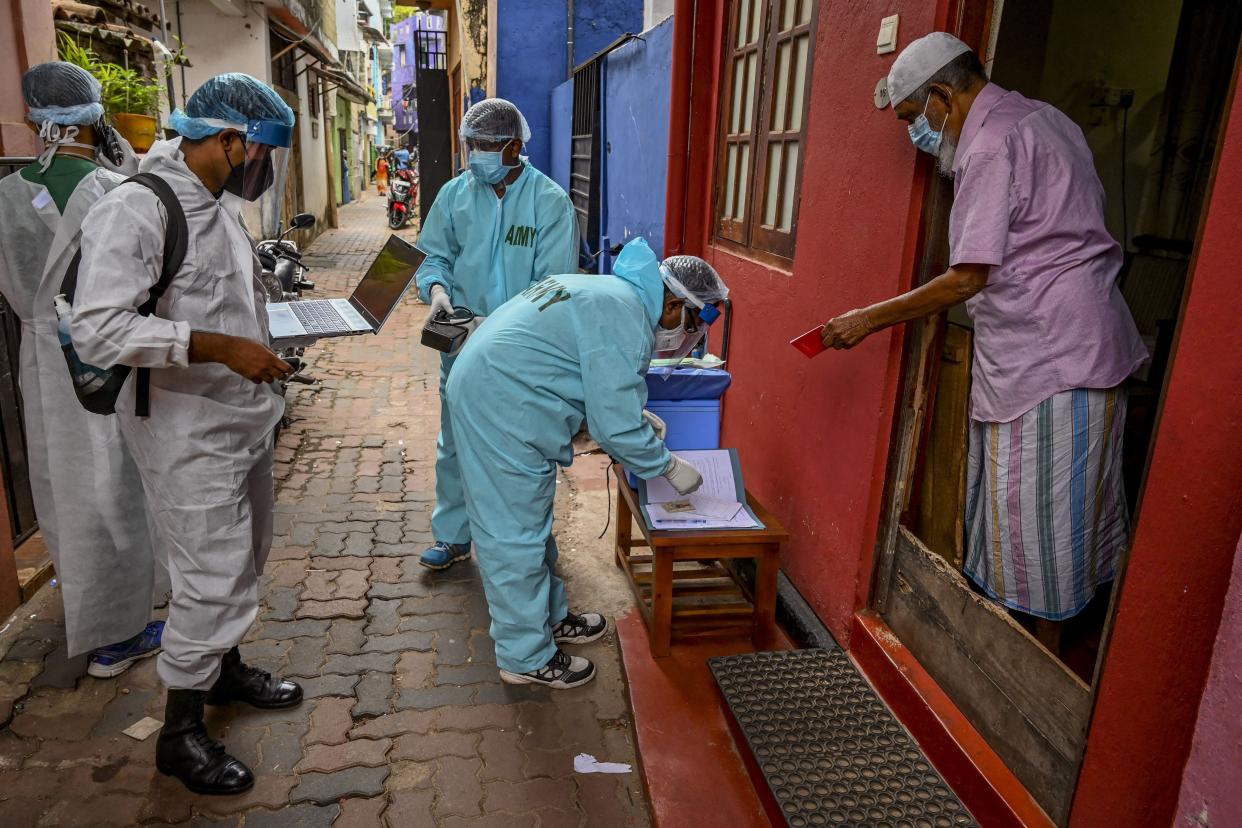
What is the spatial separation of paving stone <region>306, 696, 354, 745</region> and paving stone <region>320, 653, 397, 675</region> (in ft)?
0.56

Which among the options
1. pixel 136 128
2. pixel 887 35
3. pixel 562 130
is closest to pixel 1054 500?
pixel 887 35

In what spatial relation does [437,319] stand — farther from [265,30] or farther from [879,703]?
[265,30]

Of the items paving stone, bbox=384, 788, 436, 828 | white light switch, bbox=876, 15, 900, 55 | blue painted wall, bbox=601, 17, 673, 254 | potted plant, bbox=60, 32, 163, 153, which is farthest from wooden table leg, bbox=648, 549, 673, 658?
potted plant, bbox=60, 32, 163, 153

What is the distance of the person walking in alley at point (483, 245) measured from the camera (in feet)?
12.4

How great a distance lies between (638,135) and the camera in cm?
605

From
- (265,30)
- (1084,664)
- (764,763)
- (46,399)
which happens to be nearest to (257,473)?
(46,399)

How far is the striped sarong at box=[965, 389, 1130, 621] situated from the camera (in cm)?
222

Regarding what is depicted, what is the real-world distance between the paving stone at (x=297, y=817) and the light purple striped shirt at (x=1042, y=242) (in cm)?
231

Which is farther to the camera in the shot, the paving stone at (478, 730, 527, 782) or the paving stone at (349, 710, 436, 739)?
the paving stone at (349, 710, 436, 739)

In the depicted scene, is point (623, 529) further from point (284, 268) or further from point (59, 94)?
point (284, 268)

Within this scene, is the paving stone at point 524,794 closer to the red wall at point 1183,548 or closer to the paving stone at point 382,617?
the paving stone at point 382,617

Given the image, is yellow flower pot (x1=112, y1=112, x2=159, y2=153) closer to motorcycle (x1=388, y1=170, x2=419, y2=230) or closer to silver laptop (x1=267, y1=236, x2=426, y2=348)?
silver laptop (x1=267, y1=236, x2=426, y2=348)

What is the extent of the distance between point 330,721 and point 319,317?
1384 millimetres

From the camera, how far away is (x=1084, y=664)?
264 cm
